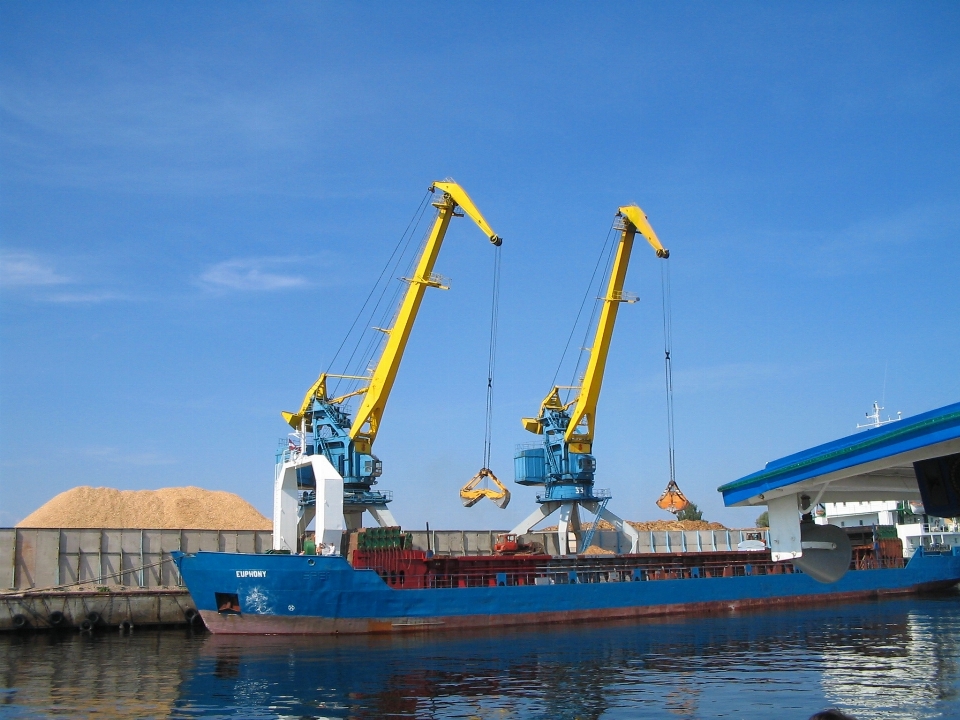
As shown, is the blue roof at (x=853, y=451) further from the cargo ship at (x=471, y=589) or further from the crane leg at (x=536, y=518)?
the crane leg at (x=536, y=518)

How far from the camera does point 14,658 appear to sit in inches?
1084

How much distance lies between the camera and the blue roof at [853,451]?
36.0 feet

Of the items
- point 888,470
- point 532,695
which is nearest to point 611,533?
point 532,695

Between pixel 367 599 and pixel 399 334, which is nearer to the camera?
pixel 367 599

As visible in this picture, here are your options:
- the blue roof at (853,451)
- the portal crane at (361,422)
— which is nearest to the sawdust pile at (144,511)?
the portal crane at (361,422)

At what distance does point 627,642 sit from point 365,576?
1010 centimetres

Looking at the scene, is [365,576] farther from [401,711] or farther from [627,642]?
[401,711]

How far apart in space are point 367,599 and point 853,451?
24.7 meters

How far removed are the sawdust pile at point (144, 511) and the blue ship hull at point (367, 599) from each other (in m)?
27.8

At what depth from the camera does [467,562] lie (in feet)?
124

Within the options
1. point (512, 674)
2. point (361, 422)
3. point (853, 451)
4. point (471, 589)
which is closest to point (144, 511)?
point (361, 422)

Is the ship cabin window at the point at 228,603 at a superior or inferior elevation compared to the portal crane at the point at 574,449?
inferior

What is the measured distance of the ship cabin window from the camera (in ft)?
107

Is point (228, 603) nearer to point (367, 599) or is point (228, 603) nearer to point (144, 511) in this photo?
point (367, 599)
